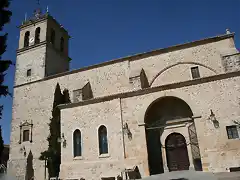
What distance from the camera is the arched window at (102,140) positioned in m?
12.9

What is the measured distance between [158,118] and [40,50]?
47.1ft

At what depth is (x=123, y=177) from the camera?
1156 centimetres

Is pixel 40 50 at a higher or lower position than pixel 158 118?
higher

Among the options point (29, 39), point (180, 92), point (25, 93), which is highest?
point (29, 39)

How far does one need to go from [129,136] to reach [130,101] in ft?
6.54

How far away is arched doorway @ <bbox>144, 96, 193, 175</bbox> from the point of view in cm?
1291

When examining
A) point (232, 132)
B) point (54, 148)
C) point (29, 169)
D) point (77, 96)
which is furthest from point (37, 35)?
point (232, 132)

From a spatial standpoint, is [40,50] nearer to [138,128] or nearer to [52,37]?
[52,37]

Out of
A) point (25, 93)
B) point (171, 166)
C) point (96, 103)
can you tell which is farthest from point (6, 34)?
point (25, 93)

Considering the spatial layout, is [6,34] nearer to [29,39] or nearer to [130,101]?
[130,101]

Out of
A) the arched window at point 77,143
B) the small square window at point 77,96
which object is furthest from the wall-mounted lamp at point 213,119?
the small square window at point 77,96

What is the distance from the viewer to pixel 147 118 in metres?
13.1

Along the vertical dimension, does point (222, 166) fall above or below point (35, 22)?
below

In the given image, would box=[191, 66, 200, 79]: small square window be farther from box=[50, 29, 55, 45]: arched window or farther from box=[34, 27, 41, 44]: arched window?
box=[34, 27, 41, 44]: arched window
